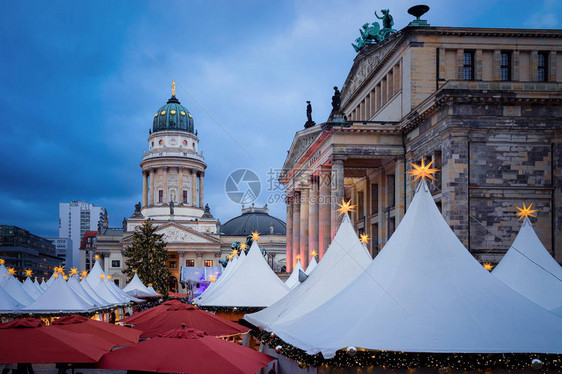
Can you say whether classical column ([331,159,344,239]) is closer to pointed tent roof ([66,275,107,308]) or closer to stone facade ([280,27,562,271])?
stone facade ([280,27,562,271])

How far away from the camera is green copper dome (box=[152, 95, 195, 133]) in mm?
112000

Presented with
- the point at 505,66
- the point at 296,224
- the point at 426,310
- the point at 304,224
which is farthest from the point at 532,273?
the point at 296,224

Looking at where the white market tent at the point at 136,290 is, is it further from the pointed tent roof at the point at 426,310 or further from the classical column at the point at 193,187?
the classical column at the point at 193,187

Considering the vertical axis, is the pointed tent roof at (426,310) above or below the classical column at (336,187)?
below

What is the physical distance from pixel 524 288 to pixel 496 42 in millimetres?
23163

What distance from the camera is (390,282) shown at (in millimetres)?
11484

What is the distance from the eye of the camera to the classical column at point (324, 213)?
41250mm

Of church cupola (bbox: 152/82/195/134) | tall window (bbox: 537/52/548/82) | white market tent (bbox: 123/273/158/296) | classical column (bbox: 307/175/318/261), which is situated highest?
church cupola (bbox: 152/82/195/134)

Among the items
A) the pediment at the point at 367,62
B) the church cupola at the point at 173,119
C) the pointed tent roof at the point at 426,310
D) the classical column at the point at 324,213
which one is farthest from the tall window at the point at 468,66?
the church cupola at the point at 173,119

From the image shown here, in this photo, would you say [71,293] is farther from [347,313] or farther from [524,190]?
[524,190]

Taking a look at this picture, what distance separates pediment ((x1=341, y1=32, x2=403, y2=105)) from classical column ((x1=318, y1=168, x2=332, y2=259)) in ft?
29.3


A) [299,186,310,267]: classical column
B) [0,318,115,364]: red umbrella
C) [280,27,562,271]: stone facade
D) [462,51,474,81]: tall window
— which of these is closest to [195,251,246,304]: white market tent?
[280,27,562,271]: stone facade

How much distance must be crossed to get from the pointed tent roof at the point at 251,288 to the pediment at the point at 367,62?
18.7 m

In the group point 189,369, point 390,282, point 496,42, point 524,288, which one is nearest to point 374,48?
point 496,42
